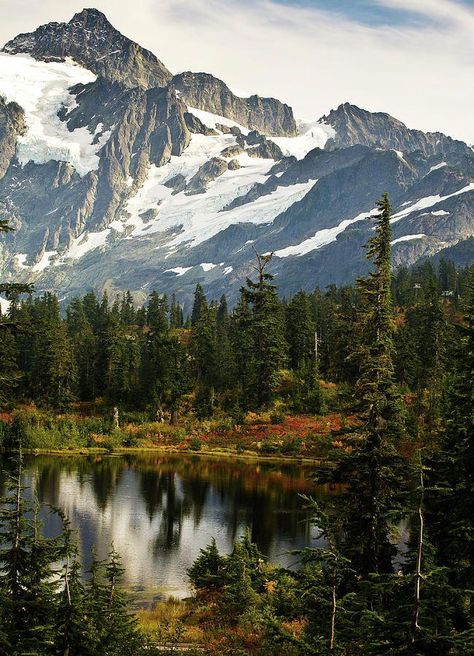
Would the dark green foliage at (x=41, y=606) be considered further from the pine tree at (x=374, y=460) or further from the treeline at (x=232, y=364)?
the treeline at (x=232, y=364)

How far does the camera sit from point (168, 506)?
55.9 meters

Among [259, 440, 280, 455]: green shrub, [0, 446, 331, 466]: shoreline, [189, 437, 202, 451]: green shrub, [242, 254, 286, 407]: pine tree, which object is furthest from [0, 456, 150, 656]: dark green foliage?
[242, 254, 286, 407]: pine tree

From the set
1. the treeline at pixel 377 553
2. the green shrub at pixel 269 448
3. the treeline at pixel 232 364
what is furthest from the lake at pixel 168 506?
the treeline at pixel 232 364

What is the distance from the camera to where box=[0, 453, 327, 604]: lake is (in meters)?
41.7

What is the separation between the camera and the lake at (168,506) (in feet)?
137

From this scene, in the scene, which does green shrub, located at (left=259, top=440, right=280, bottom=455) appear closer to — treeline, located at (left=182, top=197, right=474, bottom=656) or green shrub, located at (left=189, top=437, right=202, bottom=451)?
green shrub, located at (left=189, top=437, right=202, bottom=451)

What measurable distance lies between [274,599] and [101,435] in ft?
185

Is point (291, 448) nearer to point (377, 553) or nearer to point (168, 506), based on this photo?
point (168, 506)

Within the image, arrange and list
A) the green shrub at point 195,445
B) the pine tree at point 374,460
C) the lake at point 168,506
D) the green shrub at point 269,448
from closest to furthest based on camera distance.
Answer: the pine tree at point 374,460, the lake at point 168,506, the green shrub at point 269,448, the green shrub at point 195,445

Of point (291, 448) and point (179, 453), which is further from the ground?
point (291, 448)

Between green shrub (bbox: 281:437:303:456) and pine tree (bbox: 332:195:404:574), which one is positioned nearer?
pine tree (bbox: 332:195:404:574)

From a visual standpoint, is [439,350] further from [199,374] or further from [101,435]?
[101,435]

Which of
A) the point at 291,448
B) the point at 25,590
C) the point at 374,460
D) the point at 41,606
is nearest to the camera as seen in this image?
the point at 41,606

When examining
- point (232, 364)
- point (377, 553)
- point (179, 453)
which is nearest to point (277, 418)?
point (179, 453)
